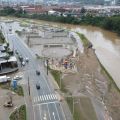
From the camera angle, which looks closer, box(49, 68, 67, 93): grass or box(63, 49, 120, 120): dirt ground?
box(63, 49, 120, 120): dirt ground

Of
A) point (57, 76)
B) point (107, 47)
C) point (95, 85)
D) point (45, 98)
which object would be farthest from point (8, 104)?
point (107, 47)

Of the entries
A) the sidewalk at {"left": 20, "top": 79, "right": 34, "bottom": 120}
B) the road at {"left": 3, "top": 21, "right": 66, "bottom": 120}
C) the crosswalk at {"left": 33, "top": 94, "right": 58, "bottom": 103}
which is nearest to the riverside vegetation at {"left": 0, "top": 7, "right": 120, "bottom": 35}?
the road at {"left": 3, "top": 21, "right": 66, "bottom": 120}

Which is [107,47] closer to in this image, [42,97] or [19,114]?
[42,97]

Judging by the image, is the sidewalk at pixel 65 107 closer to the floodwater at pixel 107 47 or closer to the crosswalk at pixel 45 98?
the crosswalk at pixel 45 98

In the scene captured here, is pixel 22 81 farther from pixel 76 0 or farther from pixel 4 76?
pixel 76 0

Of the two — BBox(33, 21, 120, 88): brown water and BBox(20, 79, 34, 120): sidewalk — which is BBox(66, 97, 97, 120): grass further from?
BBox(33, 21, 120, 88): brown water

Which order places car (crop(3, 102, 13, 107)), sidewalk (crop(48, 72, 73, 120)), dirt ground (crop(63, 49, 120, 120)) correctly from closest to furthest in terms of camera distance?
sidewalk (crop(48, 72, 73, 120)) → car (crop(3, 102, 13, 107)) → dirt ground (crop(63, 49, 120, 120))

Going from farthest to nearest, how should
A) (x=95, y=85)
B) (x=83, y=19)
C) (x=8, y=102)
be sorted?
(x=83, y=19), (x=95, y=85), (x=8, y=102)

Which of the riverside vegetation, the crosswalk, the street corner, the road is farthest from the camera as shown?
the riverside vegetation

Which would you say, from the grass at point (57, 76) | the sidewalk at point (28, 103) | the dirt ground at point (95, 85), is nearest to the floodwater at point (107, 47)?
the dirt ground at point (95, 85)

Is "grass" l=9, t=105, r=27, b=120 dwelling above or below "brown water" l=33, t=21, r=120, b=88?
above
